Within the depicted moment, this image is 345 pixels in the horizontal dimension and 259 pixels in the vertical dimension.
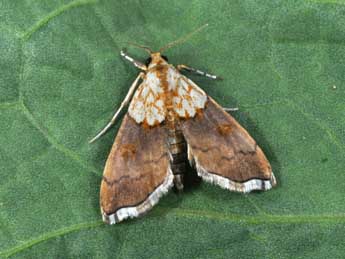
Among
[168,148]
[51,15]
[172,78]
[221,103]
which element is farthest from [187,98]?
[51,15]

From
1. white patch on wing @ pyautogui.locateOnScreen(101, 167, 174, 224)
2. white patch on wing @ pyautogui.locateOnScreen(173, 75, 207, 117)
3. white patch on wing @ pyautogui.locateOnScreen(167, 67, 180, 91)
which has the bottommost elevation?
white patch on wing @ pyautogui.locateOnScreen(101, 167, 174, 224)

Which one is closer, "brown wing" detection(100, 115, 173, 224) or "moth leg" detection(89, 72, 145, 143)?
"brown wing" detection(100, 115, 173, 224)

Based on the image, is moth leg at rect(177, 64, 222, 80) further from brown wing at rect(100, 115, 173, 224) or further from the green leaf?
brown wing at rect(100, 115, 173, 224)

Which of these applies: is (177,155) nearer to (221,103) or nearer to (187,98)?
(187,98)

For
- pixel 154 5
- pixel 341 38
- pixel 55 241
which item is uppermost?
pixel 154 5

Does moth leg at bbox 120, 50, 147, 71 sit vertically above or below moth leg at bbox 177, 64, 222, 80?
above

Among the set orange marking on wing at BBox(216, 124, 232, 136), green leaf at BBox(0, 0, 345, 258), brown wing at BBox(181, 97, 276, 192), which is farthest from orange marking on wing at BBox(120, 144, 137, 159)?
orange marking on wing at BBox(216, 124, 232, 136)

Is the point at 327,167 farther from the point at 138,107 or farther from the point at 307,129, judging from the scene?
the point at 138,107

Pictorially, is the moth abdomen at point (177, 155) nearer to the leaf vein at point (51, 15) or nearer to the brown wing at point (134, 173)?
the brown wing at point (134, 173)

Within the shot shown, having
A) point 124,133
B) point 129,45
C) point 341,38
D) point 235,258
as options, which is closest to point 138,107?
point 124,133
